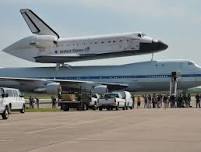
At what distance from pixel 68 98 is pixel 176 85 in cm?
2112

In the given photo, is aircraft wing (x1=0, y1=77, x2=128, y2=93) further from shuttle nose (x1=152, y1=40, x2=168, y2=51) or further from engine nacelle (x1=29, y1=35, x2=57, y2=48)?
engine nacelle (x1=29, y1=35, x2=57, y2=48)

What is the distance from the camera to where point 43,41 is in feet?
313

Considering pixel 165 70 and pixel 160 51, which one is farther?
pixel 160 51

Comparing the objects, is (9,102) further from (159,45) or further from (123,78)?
(159,45)

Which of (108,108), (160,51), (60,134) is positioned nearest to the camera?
(60,134)

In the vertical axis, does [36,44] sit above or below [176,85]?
above

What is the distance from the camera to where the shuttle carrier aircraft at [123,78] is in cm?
6394

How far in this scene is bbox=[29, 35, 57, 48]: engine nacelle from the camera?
95.4 m

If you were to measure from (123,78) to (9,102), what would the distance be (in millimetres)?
35405

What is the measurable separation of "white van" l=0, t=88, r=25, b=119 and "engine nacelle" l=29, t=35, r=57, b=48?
5903 cm

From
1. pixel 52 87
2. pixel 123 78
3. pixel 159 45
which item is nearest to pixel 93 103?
pixel 52 87

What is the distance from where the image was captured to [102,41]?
95625mm

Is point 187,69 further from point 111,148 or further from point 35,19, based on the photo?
point 111,148

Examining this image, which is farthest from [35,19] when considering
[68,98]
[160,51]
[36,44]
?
[68,98]
